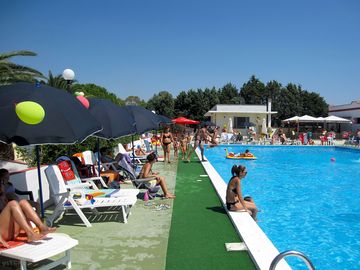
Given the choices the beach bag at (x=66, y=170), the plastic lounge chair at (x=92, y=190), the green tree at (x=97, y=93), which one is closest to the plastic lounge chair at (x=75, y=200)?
the plastic lounge chair at (x=92, y=190)

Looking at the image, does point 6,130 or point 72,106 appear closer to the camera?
point 6,130

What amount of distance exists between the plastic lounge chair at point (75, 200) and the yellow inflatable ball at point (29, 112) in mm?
1495

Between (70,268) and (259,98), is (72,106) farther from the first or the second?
(259,98)

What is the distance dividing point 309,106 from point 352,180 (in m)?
53.8

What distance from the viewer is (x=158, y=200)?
23.2 ft

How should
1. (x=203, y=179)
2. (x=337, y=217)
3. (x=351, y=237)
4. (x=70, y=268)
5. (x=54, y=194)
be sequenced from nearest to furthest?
(x=70, y=268), (x=54, y=194), (x=351, y=237), (x=337, y=217), (x=203, y=179)

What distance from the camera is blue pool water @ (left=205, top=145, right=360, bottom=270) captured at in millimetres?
5992

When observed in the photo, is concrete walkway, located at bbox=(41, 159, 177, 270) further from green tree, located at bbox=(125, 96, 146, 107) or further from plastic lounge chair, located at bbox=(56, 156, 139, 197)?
green tree, located at bbox=(125, 96, 146, 107)

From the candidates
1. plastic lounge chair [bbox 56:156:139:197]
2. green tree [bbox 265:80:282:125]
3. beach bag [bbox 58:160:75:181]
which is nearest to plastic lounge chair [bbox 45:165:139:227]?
plastic lounge chair [bbox 56:156:139:197]

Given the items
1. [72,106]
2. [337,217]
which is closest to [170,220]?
[72,106]

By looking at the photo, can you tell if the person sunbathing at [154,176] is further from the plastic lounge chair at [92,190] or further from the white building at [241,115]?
the white building at [241,115]

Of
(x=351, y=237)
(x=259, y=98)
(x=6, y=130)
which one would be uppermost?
(x=259, y=98)

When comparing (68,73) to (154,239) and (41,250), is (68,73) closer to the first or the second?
(154,239)

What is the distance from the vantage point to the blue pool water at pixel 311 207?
599 cm
